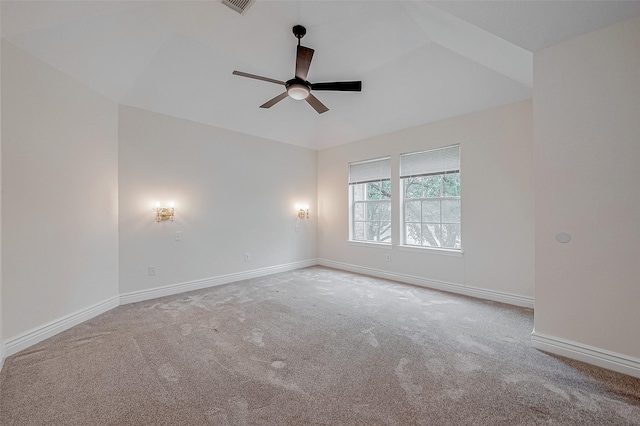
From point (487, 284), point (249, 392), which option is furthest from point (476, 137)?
point (249, 392)

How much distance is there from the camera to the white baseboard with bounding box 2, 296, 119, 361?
239cm

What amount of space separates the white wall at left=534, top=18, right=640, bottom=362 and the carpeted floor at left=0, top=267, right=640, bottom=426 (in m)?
0.42

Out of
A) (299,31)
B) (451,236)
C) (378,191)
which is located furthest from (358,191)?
(299,31)

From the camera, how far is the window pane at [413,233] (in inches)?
180

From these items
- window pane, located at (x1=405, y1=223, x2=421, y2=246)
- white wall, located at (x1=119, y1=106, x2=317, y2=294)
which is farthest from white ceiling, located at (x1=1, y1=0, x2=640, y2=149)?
window pane, located at (x1=405, y1=223, x2=421, y2=246)

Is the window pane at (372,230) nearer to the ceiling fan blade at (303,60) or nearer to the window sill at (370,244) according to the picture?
the window sill at (370,244)

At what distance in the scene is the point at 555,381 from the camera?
192cm

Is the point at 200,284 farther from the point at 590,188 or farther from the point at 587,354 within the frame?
the point at 590,188

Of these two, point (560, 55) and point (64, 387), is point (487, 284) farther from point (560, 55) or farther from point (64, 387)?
point (64, 387)

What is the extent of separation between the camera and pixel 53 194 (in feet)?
9.14

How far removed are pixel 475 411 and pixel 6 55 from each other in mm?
4732

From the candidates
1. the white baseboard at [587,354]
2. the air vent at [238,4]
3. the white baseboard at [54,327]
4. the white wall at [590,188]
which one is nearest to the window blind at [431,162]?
the white wall at [590,188]

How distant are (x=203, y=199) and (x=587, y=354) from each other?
493 cm

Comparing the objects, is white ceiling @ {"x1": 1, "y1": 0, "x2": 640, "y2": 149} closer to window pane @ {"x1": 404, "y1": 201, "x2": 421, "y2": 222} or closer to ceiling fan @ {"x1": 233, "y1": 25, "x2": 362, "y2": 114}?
ceiling fan @ {"x1": 233, "y1": 25, "x2": 362, "y2": 114}
